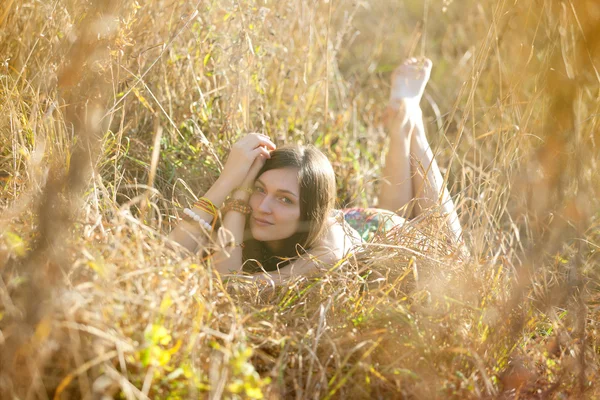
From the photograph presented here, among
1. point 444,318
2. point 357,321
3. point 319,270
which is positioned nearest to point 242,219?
point 319,270

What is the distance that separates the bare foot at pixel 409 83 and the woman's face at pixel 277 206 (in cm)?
104

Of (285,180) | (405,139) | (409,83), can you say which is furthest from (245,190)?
(409,83)

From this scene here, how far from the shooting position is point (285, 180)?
2383mm

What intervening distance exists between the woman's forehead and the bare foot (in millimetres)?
1015

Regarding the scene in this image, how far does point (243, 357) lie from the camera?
1216 millimetres

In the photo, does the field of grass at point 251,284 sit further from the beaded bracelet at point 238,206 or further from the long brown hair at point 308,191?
the long brown hair at point 308,191

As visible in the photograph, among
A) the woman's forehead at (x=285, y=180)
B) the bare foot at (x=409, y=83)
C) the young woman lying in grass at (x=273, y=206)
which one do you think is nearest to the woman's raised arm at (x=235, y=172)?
the young woman lying in grass at (x=273, y=206)

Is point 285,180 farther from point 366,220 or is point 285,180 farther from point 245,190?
point 366,220

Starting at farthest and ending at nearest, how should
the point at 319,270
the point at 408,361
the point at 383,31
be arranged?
1. the point at 383,31
2. the point at 319,270
3. the point at 408,361

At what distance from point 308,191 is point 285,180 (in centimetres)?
10

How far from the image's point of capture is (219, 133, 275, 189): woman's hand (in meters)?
2.39

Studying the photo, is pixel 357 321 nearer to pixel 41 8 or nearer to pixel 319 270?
pixel 319 270

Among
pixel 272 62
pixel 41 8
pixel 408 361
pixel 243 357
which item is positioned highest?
pixel 41 8

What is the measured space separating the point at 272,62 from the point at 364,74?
1.13 m
